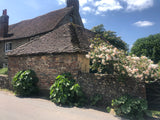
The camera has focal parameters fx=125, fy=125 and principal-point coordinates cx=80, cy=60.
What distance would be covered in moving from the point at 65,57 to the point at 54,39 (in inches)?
94.3

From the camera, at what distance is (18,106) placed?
19.1 ft

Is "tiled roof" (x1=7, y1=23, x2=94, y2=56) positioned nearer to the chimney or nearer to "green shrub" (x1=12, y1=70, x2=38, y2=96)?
"green shrub" (x1=12, y1=70, x2=38, y2=96)

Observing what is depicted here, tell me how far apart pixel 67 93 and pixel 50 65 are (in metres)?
2.24

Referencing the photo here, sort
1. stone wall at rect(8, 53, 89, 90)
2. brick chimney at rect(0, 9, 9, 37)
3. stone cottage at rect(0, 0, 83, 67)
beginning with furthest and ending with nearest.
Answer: brick chimney at rect(0, 9, 9, 37) → stone cottage at rect(0, 0, 83, 67) → stone wall at rect(8, 53, 89, 90)

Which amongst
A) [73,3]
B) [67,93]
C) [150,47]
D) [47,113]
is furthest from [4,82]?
[150,47]

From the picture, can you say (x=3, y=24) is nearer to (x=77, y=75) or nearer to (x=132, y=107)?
(x=77, y=75)

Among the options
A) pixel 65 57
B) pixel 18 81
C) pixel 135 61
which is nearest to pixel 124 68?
pixel 135 61

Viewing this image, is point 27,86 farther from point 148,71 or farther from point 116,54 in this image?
point 148,71

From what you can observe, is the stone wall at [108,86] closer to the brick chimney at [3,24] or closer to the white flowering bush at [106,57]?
the white flowering bush at [106,57]

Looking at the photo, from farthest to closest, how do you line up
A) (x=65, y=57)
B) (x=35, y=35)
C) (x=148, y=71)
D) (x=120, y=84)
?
(x=35, y=35) < (x=65, y=57) < (x=120, y=84) < (x=148, y=71)

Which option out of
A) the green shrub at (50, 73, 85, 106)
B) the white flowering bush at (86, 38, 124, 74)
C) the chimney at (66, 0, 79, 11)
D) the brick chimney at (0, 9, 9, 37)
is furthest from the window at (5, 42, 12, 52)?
the white flowering bush at (86, 38, 124, 74)

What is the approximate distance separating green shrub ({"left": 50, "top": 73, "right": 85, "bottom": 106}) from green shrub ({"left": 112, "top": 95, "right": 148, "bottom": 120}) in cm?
183

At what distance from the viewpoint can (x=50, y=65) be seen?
7.49 metres

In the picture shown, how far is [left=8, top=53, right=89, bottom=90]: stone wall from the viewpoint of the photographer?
675cm
